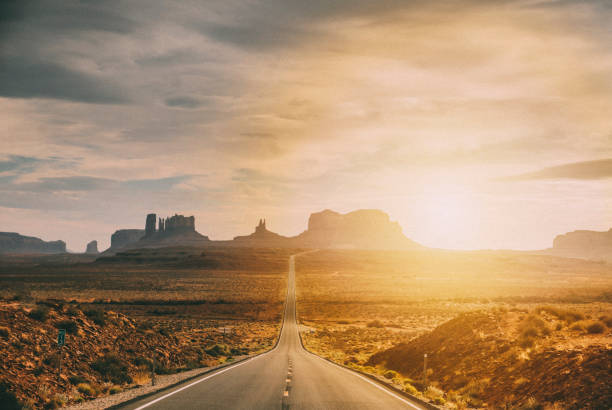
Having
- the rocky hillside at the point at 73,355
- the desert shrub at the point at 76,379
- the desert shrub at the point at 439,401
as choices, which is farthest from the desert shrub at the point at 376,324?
the desert shrub at the point at 76,379

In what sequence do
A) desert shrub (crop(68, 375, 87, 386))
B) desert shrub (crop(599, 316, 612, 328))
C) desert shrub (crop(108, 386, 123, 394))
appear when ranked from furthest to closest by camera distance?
1. desert shrub (crop(599, 316, 612, 328))
2. desert shrub (crop(108, 386, 123, 394))
3. desert shrub (crop(68, 375, 87, 386))

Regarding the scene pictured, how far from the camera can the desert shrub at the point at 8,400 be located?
10742mm

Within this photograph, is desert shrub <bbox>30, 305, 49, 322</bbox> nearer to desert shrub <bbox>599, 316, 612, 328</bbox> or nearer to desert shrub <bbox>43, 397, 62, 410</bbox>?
desert shrub <bbox>43, 397, 62, 410</bbox>

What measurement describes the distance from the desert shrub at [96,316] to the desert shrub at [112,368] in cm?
358

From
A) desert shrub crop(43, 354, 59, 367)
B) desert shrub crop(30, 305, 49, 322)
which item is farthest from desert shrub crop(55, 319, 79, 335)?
desert shrub crop(43, 354, 59, 367)

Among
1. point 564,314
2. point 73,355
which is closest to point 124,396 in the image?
point 73,355

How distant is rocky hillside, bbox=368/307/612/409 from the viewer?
11.8m

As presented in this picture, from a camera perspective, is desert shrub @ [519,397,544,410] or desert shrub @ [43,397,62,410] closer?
desert shrub @ [519,397,544,410]

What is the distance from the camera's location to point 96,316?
69.9 ft

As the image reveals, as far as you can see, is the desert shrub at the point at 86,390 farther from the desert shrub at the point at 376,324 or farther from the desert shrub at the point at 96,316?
the desert shrub at the point at 376,324

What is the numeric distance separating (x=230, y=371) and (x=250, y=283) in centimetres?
10239

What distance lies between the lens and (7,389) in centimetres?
1161

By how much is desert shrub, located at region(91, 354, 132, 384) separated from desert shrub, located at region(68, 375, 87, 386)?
1384 mm

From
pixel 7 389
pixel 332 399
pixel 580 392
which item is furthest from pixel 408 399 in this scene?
pixel 7 389
